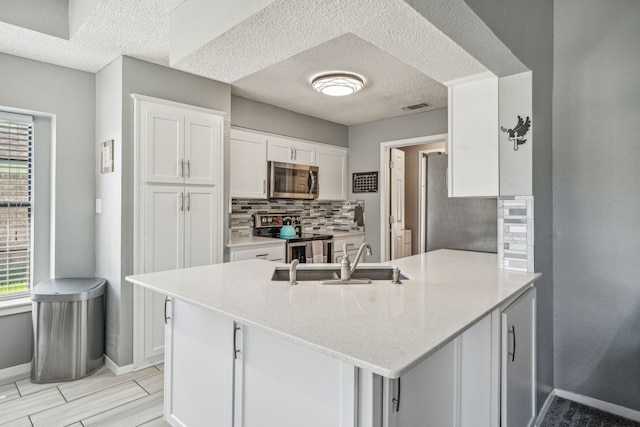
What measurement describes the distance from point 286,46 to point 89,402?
2.49m

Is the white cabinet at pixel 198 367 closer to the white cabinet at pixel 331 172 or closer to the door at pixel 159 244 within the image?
the door at pixel 159 244

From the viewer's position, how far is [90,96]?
117 inches

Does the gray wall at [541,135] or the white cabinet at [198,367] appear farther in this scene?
the gray wall at [541,135]

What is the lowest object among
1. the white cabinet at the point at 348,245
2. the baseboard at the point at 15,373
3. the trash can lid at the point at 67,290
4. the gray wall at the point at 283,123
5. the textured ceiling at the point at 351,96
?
the baseboard at the point at 15,373

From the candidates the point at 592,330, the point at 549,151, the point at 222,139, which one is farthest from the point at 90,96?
the point at 592,330

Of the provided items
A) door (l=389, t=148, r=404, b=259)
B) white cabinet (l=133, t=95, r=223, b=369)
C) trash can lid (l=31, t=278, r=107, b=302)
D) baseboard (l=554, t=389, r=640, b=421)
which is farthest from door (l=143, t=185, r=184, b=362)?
baseboard (l=554, t=389, r=640, b=421)

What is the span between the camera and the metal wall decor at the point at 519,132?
1994 millimetres

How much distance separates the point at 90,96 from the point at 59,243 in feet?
4.06

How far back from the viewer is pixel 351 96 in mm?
3666

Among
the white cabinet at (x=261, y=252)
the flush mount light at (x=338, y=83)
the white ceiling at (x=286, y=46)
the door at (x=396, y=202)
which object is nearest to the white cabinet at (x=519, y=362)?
the white ceiling at (x=286, y=46)

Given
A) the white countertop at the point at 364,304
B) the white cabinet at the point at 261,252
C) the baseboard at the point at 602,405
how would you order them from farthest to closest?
the white cabinet at the point at 261,252
the baseboard at the point at 602,405
the white countertop at the point at 364,304

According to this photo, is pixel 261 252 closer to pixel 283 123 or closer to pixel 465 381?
pixel 283 123

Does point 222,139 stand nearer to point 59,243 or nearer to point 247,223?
point 247,223

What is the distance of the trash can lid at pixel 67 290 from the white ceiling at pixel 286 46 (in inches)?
67.3
